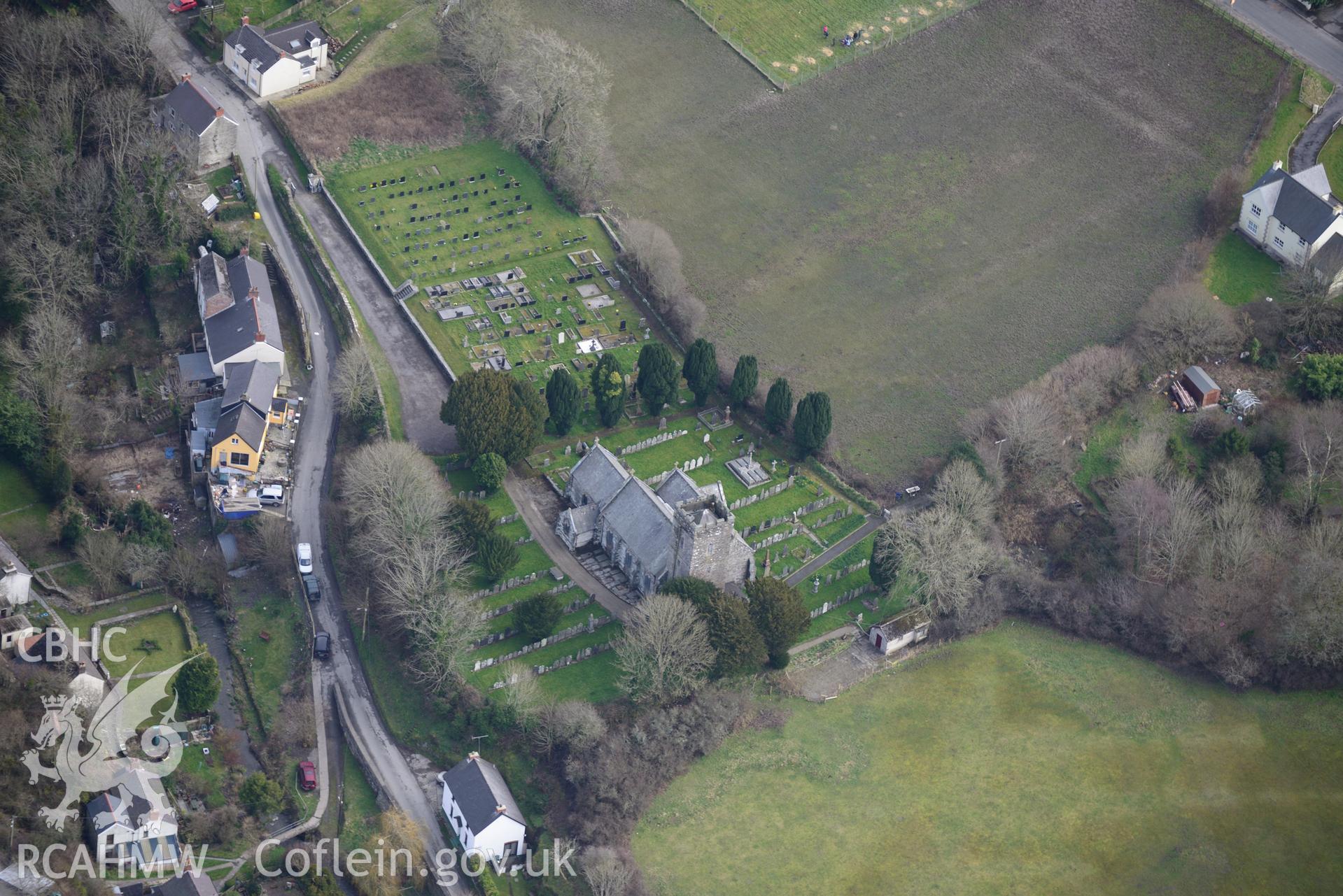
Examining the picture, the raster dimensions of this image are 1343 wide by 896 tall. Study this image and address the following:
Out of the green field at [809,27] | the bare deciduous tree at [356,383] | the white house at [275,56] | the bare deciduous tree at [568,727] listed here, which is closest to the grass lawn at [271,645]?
→ the bare deciduous tree at [356,383]

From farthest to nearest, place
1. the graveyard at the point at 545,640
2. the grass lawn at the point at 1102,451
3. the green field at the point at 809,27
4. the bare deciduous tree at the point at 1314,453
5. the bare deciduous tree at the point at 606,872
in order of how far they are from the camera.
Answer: the green field at the point at 809,27
the grass lawn at the point at 1102,451
the bare deciduous tree at the point at 1314,453
the graveyard at the point at 545,640
the bare deciduous tree at the point at 606,872

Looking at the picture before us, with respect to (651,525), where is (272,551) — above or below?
below

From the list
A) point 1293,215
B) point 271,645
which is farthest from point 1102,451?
point 271,645

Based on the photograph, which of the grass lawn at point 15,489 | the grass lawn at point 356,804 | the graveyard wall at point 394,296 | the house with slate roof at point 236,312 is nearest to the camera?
the grass lawn at point 356,804

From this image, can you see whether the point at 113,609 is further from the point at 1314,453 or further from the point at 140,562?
the point at 1314,453

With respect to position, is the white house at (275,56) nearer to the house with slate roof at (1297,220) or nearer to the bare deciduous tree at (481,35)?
the bare deciduous tree at (481,35)

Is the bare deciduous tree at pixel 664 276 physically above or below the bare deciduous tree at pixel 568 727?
above

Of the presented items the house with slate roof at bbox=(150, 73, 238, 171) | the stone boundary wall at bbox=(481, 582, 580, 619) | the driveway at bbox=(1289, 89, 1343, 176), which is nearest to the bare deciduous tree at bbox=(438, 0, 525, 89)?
the house with slate roof at bbox=(150, 73, 238, 171)
